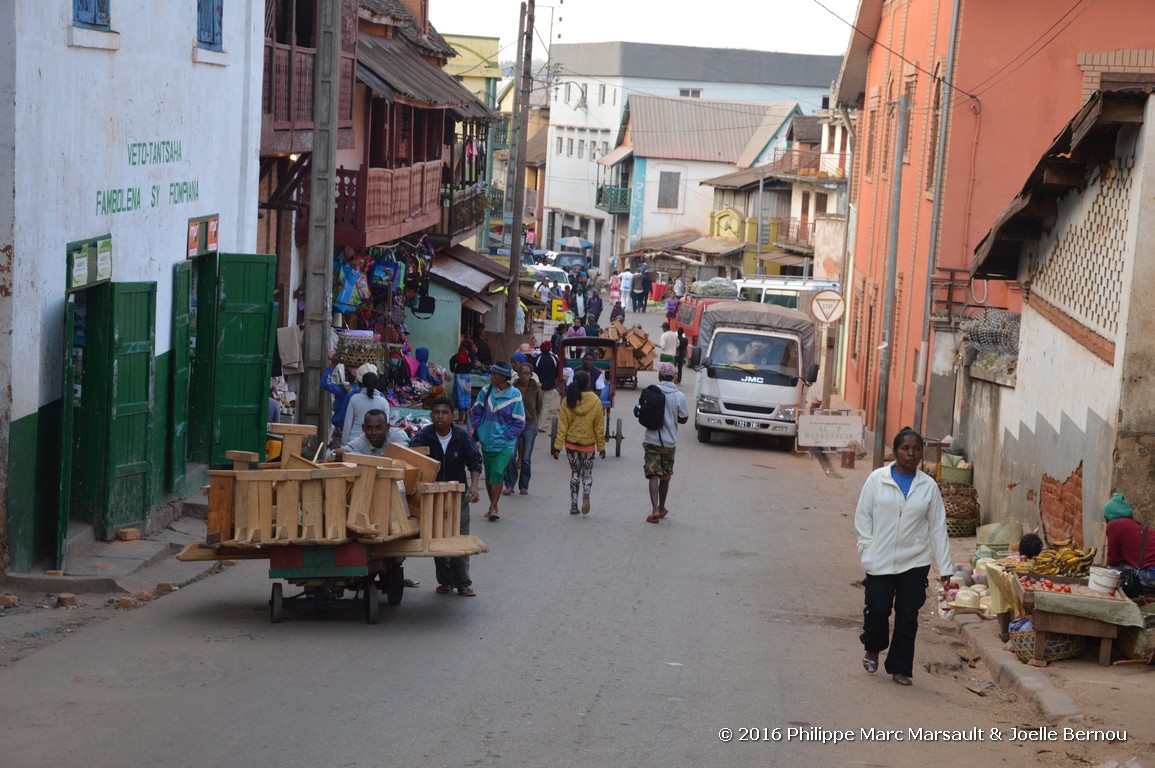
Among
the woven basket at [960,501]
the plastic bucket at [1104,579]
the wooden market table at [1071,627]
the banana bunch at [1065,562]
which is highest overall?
the plastic bucket at [1104,579]

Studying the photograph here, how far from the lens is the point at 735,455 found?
88.8 feet

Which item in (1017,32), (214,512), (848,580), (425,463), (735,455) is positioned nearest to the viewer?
(214,512)

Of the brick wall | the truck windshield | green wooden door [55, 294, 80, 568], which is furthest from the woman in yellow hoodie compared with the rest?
the truck windshield

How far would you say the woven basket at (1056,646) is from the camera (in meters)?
10.1

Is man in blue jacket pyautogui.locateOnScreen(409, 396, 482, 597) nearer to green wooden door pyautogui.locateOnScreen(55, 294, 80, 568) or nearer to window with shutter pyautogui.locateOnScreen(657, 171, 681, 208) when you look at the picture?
green wooden door pyautogui.locateOnScreen(55, 294, 80, 568)

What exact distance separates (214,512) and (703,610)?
427cm

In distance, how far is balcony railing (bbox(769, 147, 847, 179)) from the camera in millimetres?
58334

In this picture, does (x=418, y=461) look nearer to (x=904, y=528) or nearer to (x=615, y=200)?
(x=904, y=528)

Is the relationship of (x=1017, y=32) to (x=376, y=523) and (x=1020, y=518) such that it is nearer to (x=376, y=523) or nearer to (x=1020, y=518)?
(x=1020, y=518)

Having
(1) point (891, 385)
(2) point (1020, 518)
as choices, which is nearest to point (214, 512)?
(2) point (1020, 518)

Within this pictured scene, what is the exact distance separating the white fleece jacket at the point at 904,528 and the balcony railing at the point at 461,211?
2429 centimetres

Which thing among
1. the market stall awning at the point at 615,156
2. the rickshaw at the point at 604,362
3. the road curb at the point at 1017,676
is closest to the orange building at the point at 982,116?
the rickshaw at the point at 604,362

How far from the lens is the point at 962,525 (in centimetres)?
1703

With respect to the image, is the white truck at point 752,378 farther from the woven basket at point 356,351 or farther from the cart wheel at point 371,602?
the cart wheel at point 371,602
